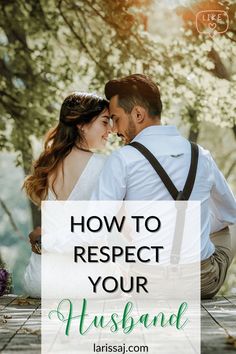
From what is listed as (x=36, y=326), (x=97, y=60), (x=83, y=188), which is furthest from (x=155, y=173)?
(x=97, y=60)

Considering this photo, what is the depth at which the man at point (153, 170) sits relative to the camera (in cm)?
542

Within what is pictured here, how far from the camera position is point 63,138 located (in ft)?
20.3

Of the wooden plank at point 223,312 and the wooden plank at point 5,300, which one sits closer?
the wooden plank at point 223,312

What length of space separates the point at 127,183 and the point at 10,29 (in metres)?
8.16

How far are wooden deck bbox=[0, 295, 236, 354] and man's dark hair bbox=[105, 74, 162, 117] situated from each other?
137cm

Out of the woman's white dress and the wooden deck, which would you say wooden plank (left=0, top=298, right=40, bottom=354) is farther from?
the woman's white dress

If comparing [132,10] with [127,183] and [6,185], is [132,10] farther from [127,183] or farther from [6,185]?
[6,185]

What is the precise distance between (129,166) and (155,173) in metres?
0.18

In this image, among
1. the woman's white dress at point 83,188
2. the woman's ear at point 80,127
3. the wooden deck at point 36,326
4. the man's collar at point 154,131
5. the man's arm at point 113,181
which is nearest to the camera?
the wooden deck at point 36,326

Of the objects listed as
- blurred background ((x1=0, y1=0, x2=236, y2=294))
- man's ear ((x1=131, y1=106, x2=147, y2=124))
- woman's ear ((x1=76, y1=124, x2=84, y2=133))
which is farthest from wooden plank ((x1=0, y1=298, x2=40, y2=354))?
blurred background ((x1=0, y1=0, x2=236, y2=294))

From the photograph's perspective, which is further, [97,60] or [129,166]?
[97,60]

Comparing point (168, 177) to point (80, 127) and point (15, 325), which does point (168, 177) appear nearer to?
point (80, 127)

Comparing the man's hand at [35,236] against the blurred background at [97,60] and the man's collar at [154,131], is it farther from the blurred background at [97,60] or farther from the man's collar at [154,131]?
the blurred background at [97,60]

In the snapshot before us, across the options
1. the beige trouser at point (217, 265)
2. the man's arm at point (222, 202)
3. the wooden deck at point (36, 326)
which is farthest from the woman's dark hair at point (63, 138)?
the beige trouser at point (217, 265)
